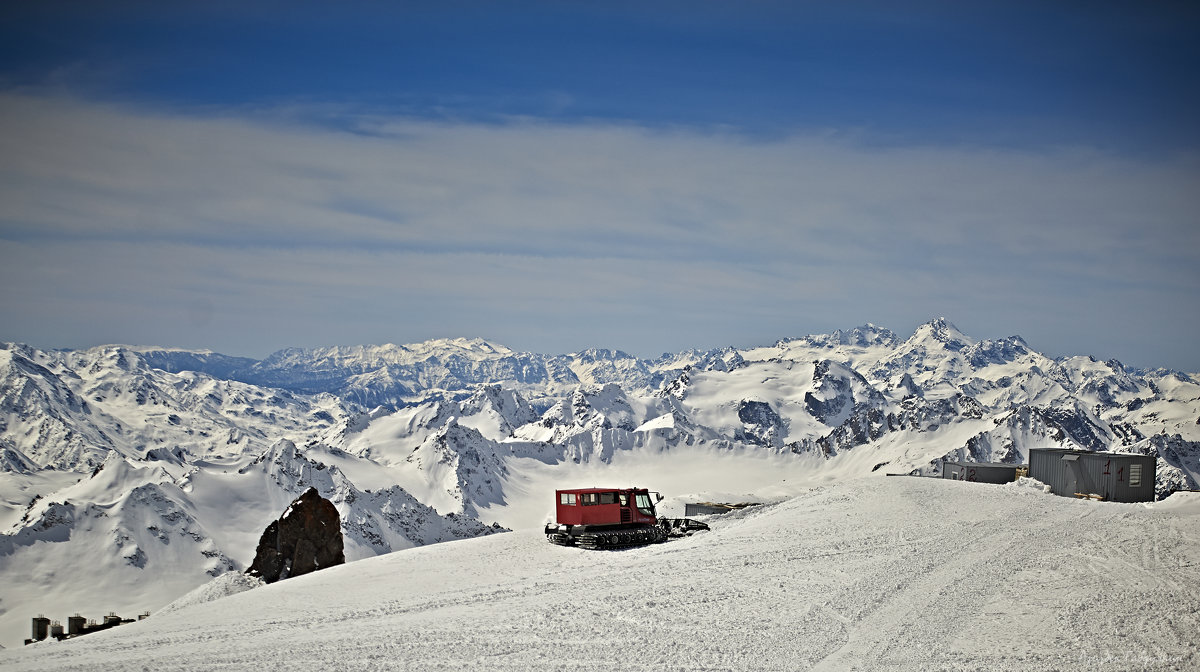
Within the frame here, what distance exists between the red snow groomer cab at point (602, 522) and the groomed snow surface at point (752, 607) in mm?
1065

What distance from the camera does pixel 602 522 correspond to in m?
33.0

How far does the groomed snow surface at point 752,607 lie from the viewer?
63.5 feet

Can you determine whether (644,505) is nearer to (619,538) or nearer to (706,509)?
(619,538)

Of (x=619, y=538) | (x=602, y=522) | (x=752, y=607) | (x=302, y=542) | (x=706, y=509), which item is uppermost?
A: (x=602, y=522)

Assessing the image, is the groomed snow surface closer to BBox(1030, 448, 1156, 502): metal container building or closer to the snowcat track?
the snowcat track

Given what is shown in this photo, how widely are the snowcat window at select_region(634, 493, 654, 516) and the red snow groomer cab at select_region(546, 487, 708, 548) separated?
0.51ft

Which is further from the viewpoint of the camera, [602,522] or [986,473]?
[986,473]

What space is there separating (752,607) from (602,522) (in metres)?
11.0

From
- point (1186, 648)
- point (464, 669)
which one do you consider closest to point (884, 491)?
point (1186, 648)

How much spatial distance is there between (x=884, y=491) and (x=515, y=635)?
66.7ft

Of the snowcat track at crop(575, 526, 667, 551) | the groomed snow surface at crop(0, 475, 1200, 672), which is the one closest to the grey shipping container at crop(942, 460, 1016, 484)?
the groomed snow surface at crop(0, 475, 1200, 672)

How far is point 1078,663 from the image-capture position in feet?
61.6

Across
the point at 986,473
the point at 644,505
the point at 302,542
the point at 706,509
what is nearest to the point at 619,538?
the point at 644,505

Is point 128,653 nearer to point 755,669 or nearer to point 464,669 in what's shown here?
point 464,669
